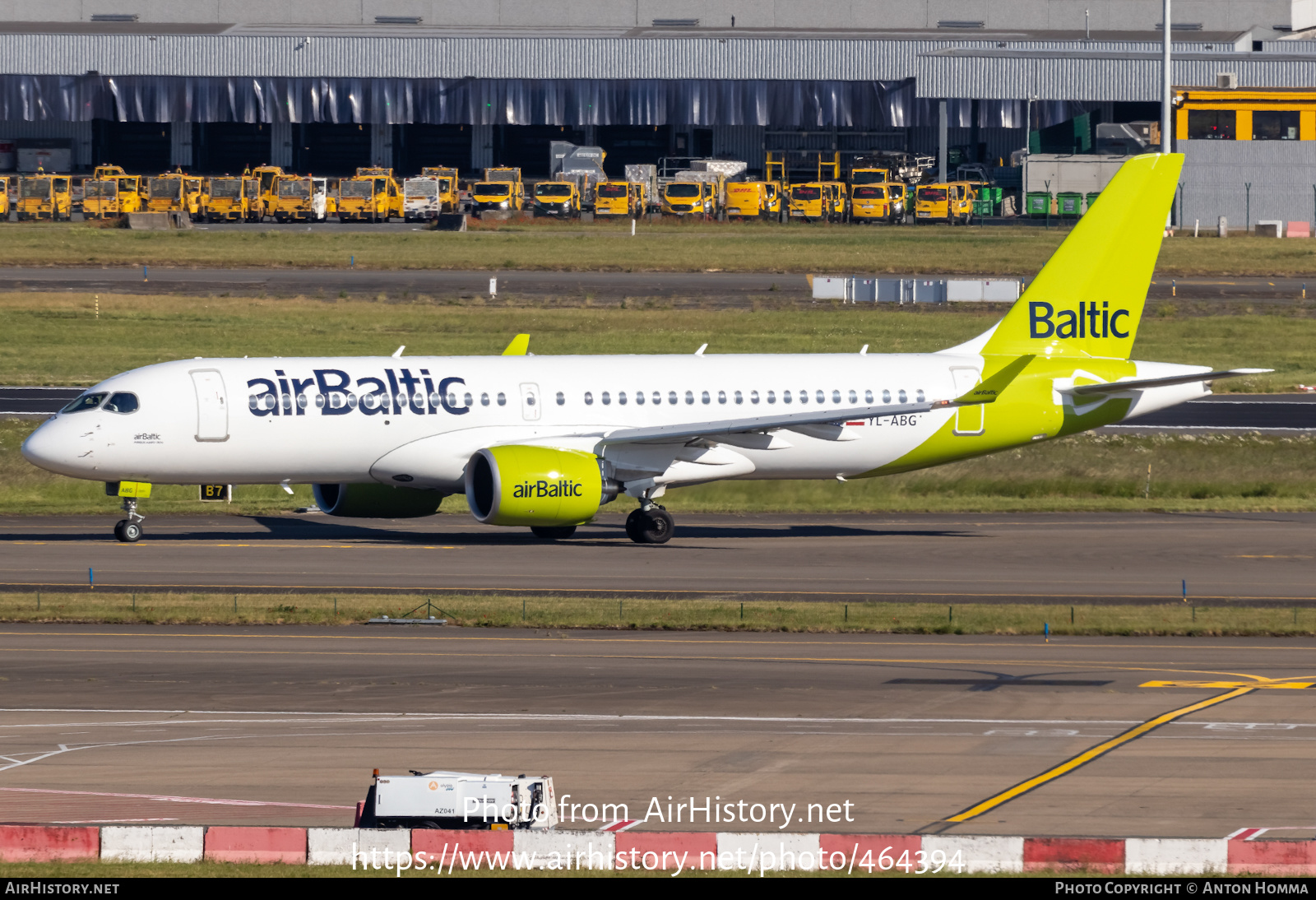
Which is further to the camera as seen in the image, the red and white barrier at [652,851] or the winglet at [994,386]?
the winglet at [994,386]

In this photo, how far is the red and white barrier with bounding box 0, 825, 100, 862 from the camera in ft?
55.1

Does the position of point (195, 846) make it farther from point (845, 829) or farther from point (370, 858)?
point (845, 829)

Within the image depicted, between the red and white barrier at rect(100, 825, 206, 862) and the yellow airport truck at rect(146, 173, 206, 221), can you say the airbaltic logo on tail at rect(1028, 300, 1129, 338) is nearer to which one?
the red and white barrier at rect(100, 825, 206, 862)

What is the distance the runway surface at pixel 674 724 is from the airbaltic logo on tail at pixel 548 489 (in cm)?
742

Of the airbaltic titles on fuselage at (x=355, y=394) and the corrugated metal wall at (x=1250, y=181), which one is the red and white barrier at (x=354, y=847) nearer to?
the airbaltic titles on fuselage at (x=355, y=394)

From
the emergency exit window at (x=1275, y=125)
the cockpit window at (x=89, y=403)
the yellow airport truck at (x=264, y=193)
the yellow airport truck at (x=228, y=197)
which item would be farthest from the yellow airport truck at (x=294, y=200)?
the cockpit window at (x=89, y=403)

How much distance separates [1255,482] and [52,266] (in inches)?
2596

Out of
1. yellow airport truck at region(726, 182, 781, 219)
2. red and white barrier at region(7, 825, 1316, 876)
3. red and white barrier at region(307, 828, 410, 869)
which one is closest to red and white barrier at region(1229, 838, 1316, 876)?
red and white barrier at region(7, 825, 1316, 876)

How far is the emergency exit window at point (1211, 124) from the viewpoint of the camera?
11525 centimetres

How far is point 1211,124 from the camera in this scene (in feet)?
380

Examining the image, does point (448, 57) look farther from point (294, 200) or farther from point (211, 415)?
point (211, 415)

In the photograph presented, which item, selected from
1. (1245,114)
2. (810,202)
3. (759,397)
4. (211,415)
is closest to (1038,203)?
(1245,114)

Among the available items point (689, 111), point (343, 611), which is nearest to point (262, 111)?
point (689, 111)

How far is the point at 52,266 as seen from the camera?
92812 millimetres
